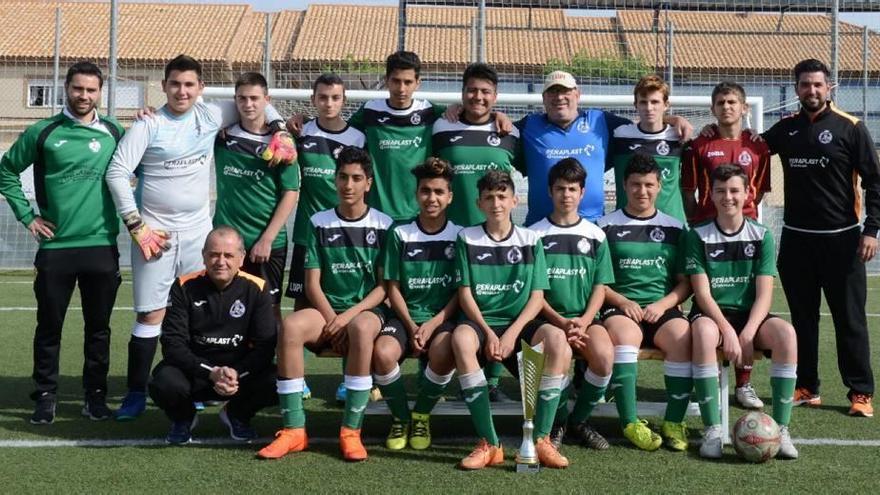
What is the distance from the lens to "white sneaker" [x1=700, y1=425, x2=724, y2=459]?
4367 millimetres

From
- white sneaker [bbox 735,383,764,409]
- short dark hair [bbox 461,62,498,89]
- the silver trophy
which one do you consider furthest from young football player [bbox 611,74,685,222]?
the silver trophy

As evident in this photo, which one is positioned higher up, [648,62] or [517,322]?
[648,62]

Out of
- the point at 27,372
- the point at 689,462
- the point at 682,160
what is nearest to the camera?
the point at 689,462

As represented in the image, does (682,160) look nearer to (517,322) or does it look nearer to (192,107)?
(517,322)

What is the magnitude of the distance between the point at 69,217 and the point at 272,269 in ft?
3.57

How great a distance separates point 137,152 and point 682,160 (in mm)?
2948

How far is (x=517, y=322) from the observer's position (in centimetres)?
456

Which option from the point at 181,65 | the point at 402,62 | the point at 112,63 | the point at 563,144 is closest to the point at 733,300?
the point at 563,144

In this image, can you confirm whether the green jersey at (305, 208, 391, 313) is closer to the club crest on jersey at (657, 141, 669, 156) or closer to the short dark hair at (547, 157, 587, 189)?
the short dark hair at (547, 157, 587, 189)

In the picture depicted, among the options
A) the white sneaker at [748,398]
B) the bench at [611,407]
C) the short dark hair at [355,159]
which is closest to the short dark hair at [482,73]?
the short dark hair at [355,159]

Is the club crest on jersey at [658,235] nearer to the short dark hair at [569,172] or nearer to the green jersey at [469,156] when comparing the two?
the short dark hair at [569,172]

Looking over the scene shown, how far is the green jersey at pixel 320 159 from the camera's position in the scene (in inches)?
213

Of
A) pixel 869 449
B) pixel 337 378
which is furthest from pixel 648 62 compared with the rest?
pixel 869 449

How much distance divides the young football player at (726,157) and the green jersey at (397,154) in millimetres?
1478
